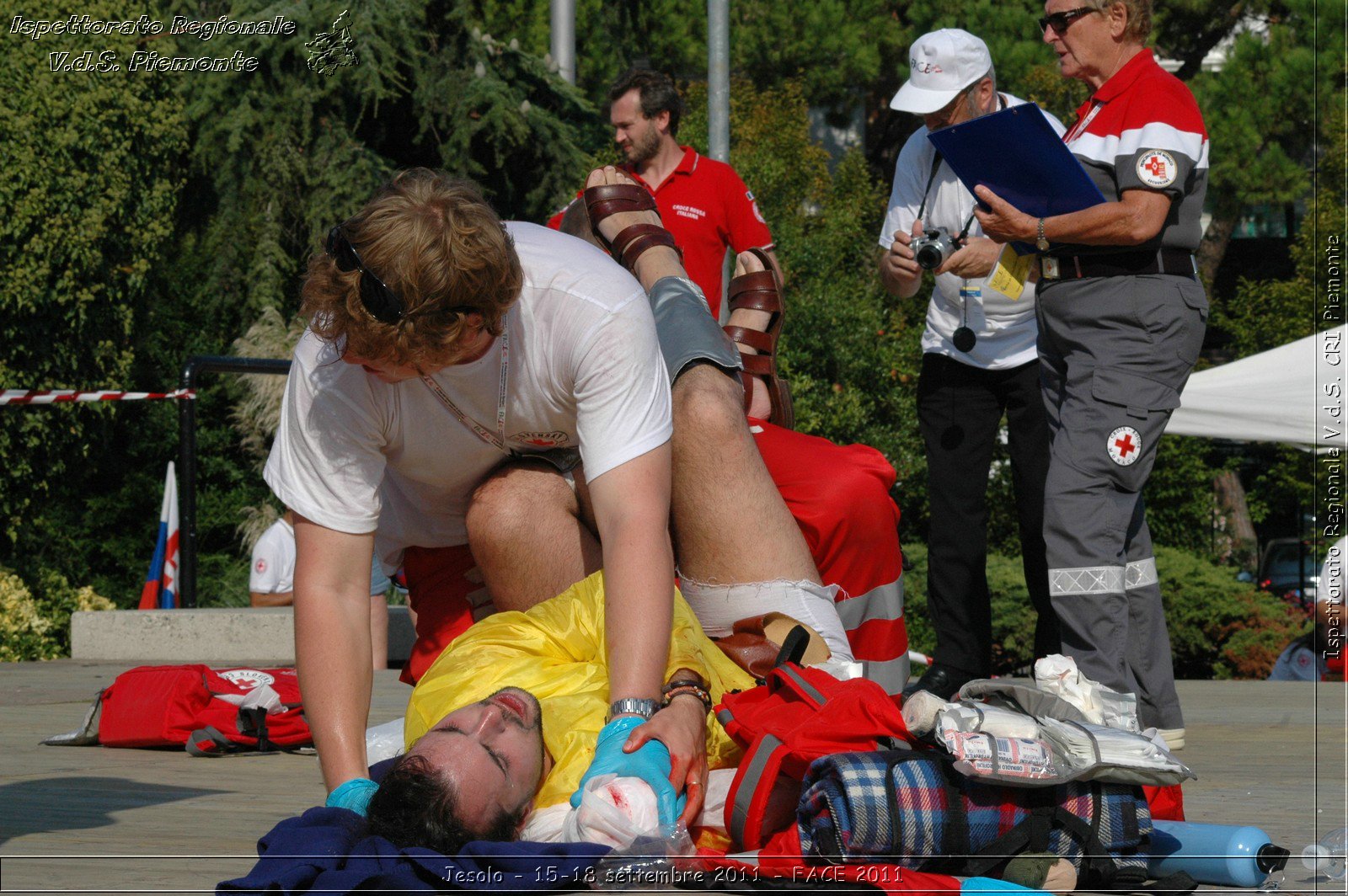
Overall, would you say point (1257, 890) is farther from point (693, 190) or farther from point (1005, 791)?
point (693, 190)

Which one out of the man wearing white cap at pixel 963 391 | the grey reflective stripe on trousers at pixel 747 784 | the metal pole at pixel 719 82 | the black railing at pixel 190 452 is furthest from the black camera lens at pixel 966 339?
the metal pole at pixel 719 82

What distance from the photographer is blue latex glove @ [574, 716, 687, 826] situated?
2318mm

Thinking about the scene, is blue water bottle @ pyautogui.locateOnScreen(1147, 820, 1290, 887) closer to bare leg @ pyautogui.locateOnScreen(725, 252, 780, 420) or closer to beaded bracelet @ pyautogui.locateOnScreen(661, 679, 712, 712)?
beaded bracelet @ pyautogui.locateOnScreen(661, 679, 712, 712)

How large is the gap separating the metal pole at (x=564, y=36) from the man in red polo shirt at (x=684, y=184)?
6634 mm

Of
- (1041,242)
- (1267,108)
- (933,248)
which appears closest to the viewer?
(1041,242)

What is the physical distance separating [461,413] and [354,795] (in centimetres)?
85

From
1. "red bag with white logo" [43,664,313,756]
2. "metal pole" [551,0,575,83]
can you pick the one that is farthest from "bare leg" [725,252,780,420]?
"metal pole" [551,0,575,83]

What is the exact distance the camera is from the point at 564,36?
1252 centimetres

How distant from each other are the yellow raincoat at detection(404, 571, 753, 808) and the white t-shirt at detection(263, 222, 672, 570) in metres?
0.33

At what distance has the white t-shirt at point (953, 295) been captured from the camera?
4.60 metres

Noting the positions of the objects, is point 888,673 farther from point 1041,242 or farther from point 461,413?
point 461,413

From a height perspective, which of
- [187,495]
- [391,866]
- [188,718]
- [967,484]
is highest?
[967,484]

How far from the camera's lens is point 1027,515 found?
4.55 meters

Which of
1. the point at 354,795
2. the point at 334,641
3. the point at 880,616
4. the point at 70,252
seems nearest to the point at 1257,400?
the point at 880,616
